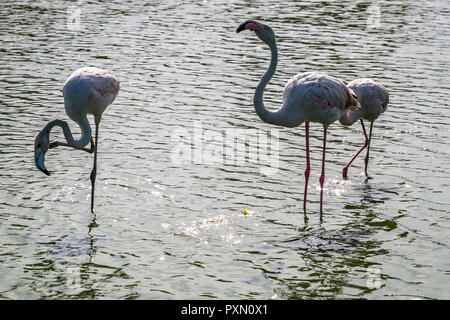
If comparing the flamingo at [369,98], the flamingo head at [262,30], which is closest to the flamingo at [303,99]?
the flamingo head at [262,30]

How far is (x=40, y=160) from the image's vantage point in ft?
26.8

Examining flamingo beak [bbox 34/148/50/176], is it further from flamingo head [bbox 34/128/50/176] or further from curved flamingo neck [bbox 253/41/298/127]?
curved flamingo neck [bbox 253/41/298/127]

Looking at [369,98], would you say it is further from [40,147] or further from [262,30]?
[40,147]

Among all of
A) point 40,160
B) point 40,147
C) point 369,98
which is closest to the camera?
point 40,160

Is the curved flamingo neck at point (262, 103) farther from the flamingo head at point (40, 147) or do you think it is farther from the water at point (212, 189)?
the flamingo head at point (40, 147)

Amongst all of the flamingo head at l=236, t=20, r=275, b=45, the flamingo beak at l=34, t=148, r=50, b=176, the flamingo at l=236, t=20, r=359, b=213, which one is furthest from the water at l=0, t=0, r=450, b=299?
the flamingo head at l=236, t=20, r=275, b=45

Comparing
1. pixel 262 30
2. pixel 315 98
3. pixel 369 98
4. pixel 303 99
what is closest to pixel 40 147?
pixel 262 30

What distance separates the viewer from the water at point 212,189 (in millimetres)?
7316

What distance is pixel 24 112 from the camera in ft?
43.1

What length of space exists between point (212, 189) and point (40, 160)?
2702 mm

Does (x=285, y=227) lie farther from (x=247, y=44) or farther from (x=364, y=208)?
(x=247, y=44)

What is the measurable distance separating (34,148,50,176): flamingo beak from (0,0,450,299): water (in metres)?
0.80

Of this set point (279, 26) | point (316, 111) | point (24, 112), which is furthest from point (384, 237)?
point (279, 26)

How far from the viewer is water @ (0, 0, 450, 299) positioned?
24.0 feet
